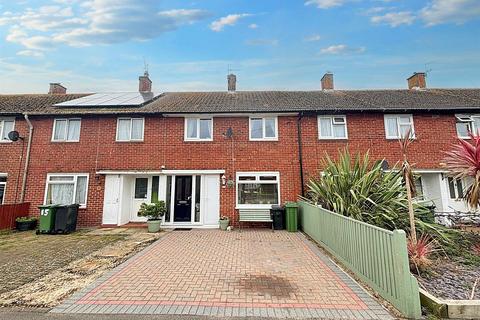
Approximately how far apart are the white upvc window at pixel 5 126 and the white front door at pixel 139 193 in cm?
635

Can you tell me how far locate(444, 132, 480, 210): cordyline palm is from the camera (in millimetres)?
5359

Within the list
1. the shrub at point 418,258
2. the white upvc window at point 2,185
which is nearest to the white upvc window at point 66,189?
the white upvc window at point 2,185

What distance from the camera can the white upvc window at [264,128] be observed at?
10.7 m

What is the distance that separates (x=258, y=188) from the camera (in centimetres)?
1030

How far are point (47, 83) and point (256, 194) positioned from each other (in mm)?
15391

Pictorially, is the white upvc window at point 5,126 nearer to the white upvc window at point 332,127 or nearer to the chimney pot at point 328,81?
the white upvc window at point 332,127

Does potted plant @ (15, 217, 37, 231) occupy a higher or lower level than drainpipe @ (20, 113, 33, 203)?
lower

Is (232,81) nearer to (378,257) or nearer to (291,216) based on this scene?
(291,216)

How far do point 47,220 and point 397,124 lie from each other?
1528 cm

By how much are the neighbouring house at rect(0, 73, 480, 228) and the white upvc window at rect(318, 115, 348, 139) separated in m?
0.05

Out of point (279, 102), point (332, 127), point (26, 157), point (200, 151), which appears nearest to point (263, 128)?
point (279, 102)

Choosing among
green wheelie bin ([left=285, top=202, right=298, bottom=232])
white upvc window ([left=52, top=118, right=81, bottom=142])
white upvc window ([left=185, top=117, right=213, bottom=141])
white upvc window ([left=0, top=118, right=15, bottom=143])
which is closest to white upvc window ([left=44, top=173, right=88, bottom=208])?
white upvc window ([left=52, top=118, right=81, bottom=142])

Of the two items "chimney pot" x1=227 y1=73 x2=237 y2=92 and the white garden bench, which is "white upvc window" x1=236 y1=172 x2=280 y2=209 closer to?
the white garden bench

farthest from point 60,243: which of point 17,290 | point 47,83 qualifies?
point 47,83
